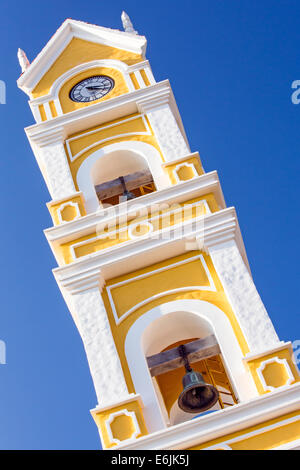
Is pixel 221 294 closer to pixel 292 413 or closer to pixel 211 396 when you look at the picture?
pixel 211 396

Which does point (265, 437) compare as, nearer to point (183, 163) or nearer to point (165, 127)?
point (183, 163)

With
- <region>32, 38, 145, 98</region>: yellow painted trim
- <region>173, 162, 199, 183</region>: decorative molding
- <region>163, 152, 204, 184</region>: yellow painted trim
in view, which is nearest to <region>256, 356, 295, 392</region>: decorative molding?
<region>173, 162, 199, 183</region>: decorative molding

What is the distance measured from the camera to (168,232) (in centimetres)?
1052

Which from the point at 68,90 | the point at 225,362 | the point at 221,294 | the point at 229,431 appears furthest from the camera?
the point at 68,90

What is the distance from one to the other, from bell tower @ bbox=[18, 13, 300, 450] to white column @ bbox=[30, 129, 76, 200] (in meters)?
0.02

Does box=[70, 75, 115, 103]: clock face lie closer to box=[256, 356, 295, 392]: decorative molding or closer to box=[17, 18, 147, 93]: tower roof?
box=[17, 18, 147, 93]: tower roof

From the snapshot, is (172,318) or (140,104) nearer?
(172,318)

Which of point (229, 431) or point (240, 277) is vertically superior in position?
point (240, 277)

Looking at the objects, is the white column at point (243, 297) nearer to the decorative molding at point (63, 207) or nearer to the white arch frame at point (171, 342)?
the white arch frame at point (171, 342)

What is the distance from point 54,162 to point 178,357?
438cm

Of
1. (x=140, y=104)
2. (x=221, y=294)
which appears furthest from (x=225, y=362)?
(x=140, y=104)

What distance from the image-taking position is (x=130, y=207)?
36.3ft

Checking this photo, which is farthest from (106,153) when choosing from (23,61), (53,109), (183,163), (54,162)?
(23,61)

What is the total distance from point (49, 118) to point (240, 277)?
535 cm
